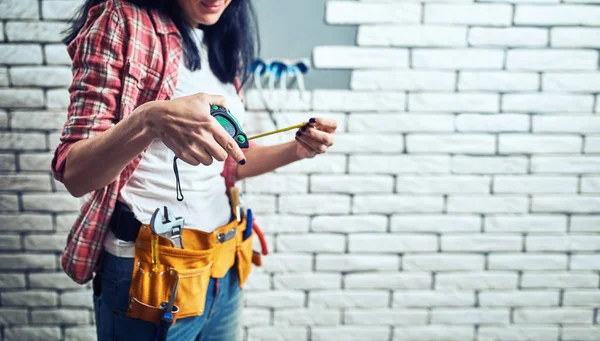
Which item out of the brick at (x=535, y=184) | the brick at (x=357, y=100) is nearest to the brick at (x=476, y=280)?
the brick at (x=535, y=184)

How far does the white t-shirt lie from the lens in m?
1.07

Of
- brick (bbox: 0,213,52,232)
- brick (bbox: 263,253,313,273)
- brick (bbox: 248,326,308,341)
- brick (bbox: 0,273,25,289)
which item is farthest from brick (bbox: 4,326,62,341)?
brick (bbox: 263,253,313,273)

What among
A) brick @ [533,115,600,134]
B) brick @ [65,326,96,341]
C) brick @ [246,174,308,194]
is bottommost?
brick @ [65,326,96,341]

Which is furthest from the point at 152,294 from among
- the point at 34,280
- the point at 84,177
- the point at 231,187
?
the point at 34,280

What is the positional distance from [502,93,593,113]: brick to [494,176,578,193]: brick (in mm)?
265

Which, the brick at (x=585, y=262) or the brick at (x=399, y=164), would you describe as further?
the brick at (x=585, y=262)

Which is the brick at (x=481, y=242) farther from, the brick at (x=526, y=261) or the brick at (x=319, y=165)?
the brick at (x=319, y=165)

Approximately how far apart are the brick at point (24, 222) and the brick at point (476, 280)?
5.02ft

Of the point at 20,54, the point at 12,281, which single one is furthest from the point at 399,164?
the point at 12,281

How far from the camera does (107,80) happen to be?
94 centimetres

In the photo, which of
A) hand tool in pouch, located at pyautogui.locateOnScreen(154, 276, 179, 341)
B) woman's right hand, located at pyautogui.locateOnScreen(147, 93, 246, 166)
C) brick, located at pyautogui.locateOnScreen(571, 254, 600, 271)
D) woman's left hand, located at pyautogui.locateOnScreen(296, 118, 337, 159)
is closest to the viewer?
woman's right hand, located at pyautogui.locateOnScreen(147, 93, 246, 166)

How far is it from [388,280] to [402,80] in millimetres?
Result: 791

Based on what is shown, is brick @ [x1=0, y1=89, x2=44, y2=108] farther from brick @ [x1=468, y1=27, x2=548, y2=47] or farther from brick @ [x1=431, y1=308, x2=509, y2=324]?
brick @ [x1=431, y1=308, x2=509, y2=324]

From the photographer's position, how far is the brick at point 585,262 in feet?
6.15
